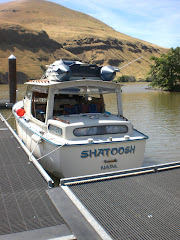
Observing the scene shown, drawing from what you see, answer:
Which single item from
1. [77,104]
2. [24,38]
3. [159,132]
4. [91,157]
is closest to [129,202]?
[91,157]

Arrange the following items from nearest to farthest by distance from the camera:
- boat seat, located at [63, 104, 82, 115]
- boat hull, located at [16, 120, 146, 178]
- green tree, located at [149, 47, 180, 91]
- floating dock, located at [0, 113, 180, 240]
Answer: floating dock, located at [0, 113, 180, 240] < boat hull, located at [16, 120, 146, 178] < boat seat, located at [63, 104, 82, 115] < green tree, located at [149, 47, 180, 91]

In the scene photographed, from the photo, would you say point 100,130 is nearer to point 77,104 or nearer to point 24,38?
point 77,104

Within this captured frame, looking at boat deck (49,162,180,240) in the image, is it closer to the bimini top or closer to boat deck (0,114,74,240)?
boat deck (0,114,74,240)

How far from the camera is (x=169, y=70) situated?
161 ft

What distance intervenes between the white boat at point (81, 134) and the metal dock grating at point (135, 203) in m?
1.27

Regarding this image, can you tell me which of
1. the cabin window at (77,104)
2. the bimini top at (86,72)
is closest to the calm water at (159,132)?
the bimini top at (86,72)

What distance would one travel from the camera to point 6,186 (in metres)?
6.40

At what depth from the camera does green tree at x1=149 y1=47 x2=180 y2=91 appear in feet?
157

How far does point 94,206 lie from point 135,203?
29.6 inches

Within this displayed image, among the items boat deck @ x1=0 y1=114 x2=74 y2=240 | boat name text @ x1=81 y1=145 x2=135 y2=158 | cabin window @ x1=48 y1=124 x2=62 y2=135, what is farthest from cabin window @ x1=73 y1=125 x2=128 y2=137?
boat deck @ x1=0 y1=114 x2=74 y2=240

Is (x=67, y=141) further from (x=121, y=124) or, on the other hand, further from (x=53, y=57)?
(x=53, y=57)

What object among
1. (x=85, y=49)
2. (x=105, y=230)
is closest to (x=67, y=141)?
(x=105, y=230)

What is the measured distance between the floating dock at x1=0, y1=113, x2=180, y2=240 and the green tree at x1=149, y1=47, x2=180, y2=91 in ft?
139

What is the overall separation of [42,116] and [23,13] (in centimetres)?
20053
